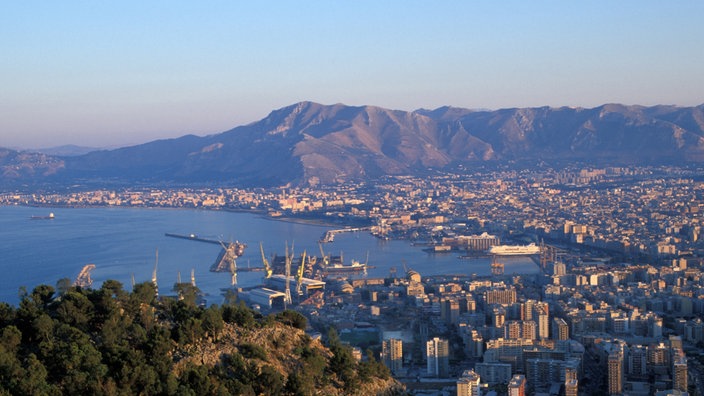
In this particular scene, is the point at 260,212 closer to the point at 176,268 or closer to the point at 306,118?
the point at 176,268

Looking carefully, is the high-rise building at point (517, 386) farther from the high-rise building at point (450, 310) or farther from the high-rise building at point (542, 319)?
the high-rise building at point (450, 310)

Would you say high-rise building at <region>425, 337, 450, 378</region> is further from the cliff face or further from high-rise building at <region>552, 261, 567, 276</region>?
high-rise building at <region>552, 261, 567, 276</region>

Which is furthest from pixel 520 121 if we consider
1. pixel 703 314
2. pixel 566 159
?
pixel 703 314

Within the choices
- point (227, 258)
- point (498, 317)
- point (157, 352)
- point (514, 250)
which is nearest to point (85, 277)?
point (227, 258)

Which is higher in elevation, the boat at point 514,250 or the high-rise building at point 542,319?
the high-rise building at point 542,319

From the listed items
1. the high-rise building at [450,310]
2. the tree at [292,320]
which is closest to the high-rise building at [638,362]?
the high-rise building at [450,310]
